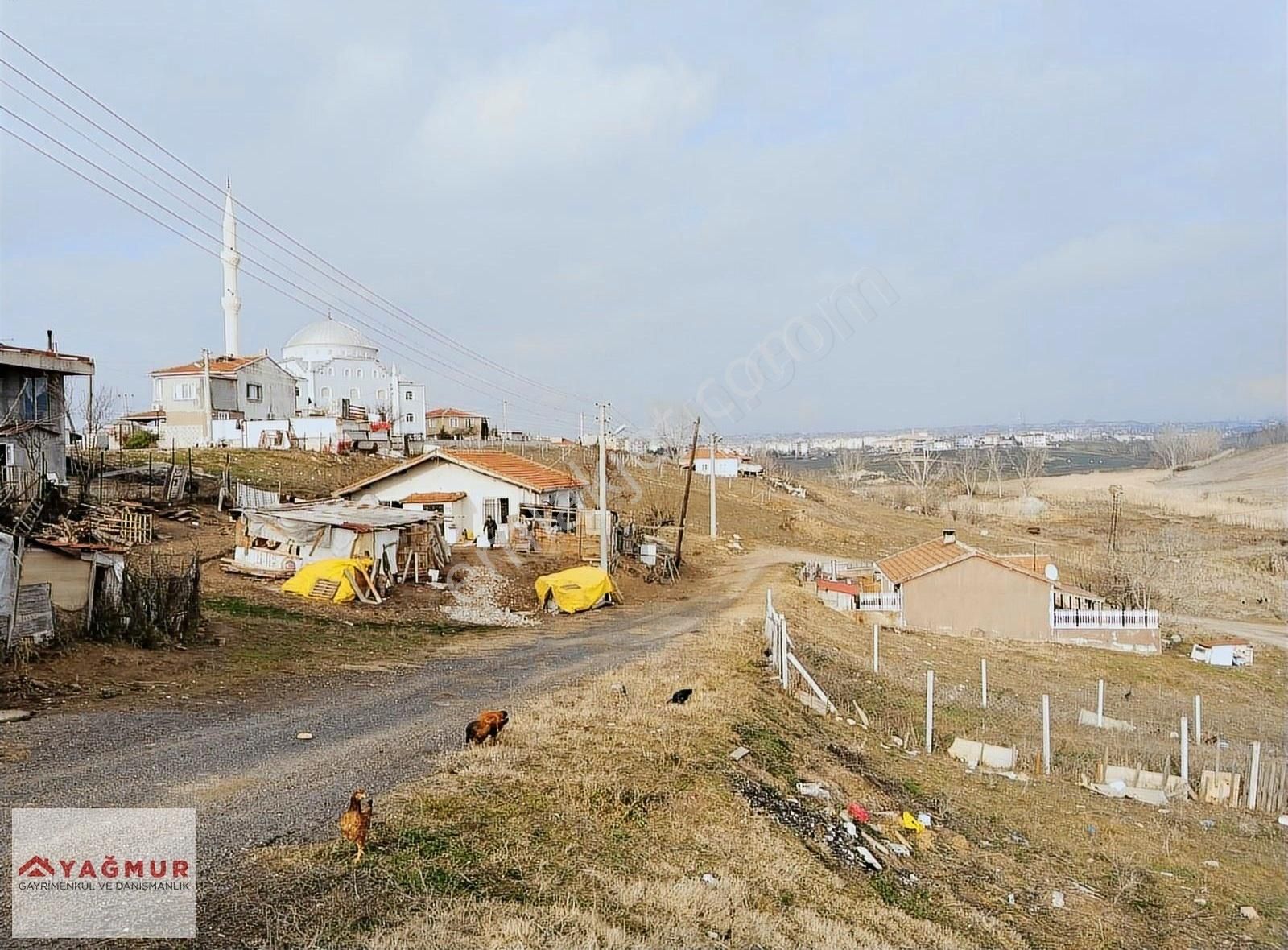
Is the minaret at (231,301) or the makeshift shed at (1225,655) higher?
the minaret at (231,301)

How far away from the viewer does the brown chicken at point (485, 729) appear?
985 centimetres

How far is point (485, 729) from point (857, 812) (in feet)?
14.2

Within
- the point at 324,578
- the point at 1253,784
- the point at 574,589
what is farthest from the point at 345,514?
the point at 1253,784

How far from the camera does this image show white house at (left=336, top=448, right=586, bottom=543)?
32.3m

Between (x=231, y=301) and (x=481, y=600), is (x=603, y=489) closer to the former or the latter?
(x=481, y=600)

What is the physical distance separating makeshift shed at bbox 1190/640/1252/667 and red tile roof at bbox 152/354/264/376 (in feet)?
160

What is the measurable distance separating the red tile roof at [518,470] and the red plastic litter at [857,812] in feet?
75.6

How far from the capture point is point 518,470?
33844 mm

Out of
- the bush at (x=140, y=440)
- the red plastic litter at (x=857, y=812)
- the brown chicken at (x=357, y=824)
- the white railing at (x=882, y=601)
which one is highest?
the bush at (x=140, y=440)

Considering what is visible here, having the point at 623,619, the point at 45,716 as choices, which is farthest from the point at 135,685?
the point at 623,619

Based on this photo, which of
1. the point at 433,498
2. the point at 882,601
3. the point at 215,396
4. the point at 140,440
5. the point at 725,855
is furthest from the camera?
the point at 215,396

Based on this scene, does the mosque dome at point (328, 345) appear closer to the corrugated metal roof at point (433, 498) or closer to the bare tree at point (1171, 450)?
the corrugated metal roof at point (433, 498)
